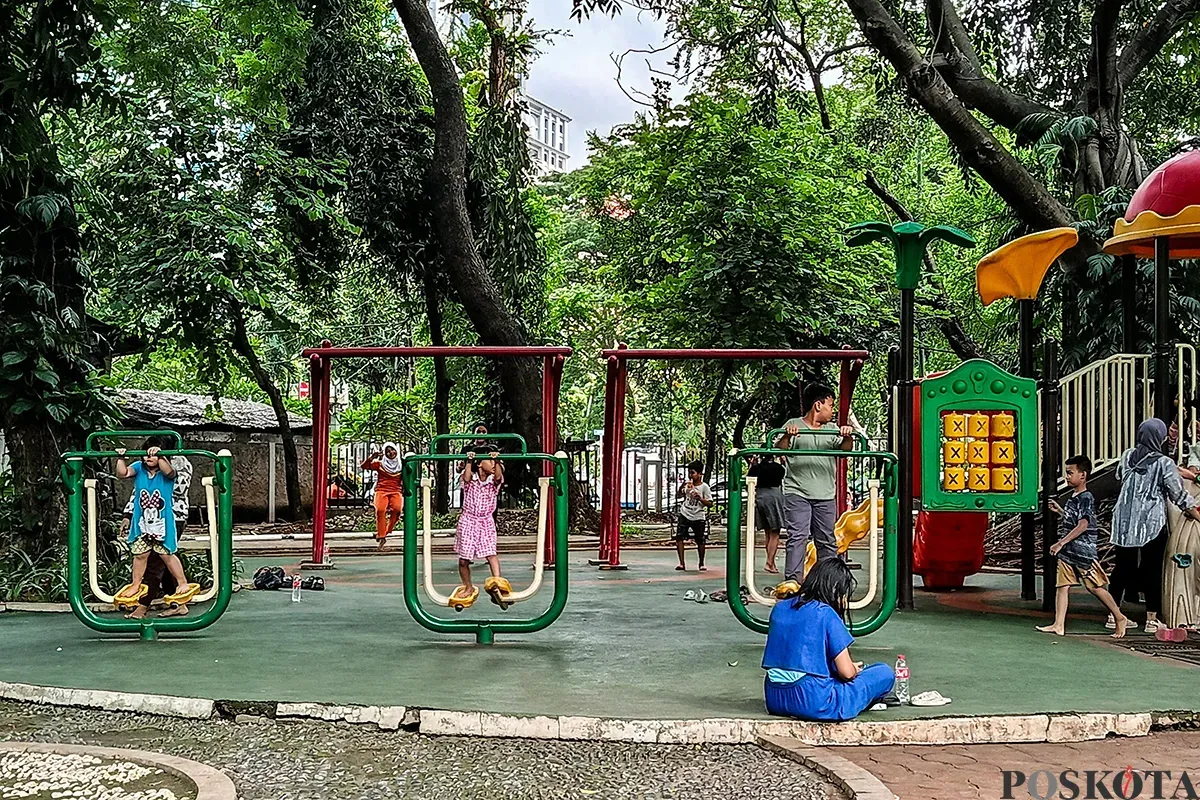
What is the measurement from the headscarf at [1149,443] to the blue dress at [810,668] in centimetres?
396

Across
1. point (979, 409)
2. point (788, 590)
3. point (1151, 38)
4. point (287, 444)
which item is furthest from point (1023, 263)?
point (287, 444)

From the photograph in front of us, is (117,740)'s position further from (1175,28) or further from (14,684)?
(1175,28)

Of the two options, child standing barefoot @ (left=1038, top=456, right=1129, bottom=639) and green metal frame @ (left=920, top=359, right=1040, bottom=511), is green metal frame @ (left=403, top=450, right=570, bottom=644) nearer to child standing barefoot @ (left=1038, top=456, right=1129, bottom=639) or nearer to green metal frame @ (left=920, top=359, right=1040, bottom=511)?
green metal frame @ (left=920, top=359, right=1040, bottom=511)

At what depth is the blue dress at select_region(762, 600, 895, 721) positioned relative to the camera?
6398 mm

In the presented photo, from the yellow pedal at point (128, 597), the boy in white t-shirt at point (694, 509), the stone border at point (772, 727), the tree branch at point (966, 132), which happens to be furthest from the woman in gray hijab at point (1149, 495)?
the yellow pedal at point (128, 597)

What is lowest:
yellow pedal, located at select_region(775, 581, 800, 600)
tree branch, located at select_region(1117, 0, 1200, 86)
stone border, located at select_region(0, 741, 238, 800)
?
stone border, located at select_region(0, 741, 238, 800)

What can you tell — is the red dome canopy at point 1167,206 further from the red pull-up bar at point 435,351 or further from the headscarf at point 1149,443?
the red pull-up bar at point 435,351

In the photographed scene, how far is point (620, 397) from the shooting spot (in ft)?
47.6

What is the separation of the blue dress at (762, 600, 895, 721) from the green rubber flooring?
27cm

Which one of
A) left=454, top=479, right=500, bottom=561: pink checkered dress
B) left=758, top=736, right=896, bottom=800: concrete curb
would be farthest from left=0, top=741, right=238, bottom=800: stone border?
left=454, top=479, right=500, bottom=561: pink checkered dress

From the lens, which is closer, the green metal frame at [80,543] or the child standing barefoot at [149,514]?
the green metal frame at [80,543]

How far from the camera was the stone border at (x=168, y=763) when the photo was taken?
522 centimetres

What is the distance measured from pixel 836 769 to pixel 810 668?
88 cm

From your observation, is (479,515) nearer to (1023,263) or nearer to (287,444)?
(1023,263)
